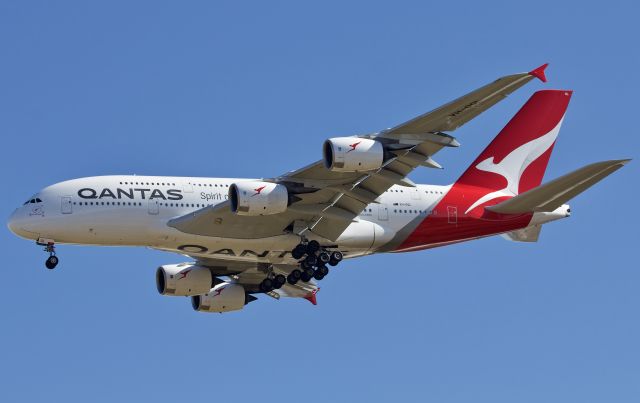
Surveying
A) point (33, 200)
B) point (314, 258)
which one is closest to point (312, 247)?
point (314, 258)

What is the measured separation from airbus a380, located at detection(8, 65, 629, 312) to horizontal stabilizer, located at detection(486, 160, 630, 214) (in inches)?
2.5

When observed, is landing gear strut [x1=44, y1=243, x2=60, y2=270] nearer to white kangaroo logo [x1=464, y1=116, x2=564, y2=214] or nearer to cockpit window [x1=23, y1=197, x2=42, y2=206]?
cockpit window [x1=23, y1=197, x2=42, y2=206]

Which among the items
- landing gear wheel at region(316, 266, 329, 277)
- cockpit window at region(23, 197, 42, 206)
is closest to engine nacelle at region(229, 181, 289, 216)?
landing gear wheel at region(316, 266, 329, 277)

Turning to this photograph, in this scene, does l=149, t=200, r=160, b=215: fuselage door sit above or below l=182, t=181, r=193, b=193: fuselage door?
below

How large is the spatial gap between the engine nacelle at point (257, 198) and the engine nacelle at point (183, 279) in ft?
25.9

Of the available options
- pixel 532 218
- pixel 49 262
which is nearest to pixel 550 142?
pixel 532 218

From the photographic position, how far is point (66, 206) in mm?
47844

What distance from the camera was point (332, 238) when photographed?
163ft

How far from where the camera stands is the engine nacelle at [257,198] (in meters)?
45.8

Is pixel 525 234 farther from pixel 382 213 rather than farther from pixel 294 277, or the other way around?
pixel 294 277

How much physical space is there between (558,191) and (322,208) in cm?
881

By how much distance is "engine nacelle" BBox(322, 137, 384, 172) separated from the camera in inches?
1721

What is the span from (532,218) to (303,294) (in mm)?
10727

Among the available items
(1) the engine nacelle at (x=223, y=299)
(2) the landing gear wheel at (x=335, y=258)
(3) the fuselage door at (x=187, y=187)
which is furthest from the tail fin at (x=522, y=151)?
(3) the fuselage door at (x=187, y=187)
